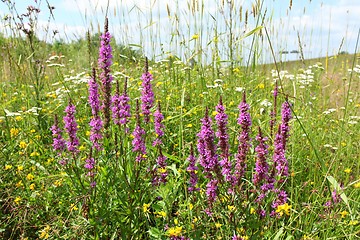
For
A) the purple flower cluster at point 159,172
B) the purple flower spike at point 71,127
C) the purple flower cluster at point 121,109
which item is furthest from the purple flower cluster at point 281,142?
the purple flower spike at point 71,127

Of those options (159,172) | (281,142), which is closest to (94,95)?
(159,172)

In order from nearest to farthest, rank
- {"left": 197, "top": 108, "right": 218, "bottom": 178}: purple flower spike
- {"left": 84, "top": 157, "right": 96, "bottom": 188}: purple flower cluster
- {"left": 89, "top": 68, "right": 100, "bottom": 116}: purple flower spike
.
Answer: {"left": 197, "top": 108, "right": 218, "bottom": 178}: purple flower spike
{"left": 84, "top": 157, "right": 96, "bottom": 188}: purple flower cluster
{"left": 89, "top": 68, "right": 100, "bottom": 116}: purple flower spike

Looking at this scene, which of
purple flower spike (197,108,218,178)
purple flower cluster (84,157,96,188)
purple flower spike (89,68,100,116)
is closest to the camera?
purple flower spike (197,108,218,178)

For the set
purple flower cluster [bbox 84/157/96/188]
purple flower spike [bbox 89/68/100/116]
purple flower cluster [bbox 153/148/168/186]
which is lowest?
purple flower cluster [bbox 153/148/168/186]

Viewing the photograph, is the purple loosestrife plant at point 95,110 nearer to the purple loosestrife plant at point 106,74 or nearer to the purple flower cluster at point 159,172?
the purple loosestrife plant at point 106,74

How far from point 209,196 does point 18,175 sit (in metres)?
1.30

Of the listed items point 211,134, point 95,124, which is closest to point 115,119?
point 95,124

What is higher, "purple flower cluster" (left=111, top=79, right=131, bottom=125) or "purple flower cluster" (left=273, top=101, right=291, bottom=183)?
"purple flower cluster" (left=111, top=79, right=131, bottom=125)

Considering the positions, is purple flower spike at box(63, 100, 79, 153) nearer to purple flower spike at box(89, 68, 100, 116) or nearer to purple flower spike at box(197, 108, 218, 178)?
purple flower spike at box(89, 68, 100, 116)

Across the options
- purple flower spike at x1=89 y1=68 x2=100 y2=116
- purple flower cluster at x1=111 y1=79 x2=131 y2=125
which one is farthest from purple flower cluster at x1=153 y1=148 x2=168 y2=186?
purple flower spike at x1=89 y1=68 x2=100 y2=116

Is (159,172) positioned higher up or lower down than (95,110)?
lower down

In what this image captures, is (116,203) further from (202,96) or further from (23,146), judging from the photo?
(202,96)

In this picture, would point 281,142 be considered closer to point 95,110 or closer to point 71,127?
point 95,110

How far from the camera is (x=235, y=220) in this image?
170 centimetres
